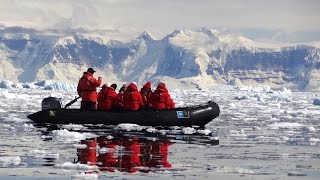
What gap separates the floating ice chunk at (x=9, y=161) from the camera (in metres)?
10.6

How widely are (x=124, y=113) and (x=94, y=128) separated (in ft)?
3.64

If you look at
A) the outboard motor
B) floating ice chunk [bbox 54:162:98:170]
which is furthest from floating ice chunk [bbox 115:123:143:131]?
floating ice chunk [bbox 54:162:98:170]

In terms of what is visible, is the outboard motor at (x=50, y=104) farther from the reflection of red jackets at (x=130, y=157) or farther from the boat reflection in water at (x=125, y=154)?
the reflection of red jackets at (x=130, y=157)

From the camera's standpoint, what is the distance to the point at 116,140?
→ 1538cm

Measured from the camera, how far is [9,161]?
10961 millimetres

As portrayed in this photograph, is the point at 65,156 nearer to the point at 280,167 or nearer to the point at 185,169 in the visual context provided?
the point at 185,169

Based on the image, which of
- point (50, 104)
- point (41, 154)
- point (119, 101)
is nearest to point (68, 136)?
point (41, 154)

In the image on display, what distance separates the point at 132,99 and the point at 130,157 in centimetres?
729

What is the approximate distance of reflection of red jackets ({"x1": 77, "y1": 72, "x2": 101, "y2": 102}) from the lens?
63.4ft

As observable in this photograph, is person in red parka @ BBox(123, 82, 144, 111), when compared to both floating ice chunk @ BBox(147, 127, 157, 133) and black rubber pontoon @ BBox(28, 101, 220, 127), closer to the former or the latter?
black rubber pontoon @ BBox(28, 101, 220, 127)

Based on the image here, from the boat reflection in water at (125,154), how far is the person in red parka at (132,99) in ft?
10.4

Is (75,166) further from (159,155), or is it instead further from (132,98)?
(132,98)

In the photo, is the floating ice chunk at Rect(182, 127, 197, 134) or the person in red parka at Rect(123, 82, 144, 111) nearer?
the floating ice chunk at Rect(182, 127, 197, 134)

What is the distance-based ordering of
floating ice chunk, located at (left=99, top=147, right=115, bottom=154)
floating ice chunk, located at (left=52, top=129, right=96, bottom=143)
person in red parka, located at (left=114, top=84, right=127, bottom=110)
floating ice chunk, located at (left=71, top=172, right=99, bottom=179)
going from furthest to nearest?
person in red parka, located at (left=114, top=84, right=127, bottom=110) → floating ice chunk, located at (left=52, top=129, right=96, bottom=143) → floating ice chunk, located at (left=99, top=147, right=115, bottom=154) → floating ice chunk, located at (left=71, top=172, right=99, bottom=179)
